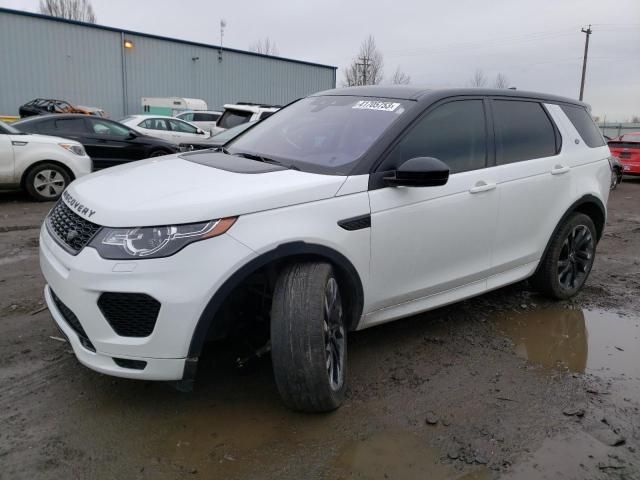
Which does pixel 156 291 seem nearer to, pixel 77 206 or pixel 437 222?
pixel 77 206

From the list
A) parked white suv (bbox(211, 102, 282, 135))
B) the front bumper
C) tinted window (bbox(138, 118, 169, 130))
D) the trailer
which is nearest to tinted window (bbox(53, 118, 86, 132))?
parked white suv (bbox(211, 102, 282, 135))

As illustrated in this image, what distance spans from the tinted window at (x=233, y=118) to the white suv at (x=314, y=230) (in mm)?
7767

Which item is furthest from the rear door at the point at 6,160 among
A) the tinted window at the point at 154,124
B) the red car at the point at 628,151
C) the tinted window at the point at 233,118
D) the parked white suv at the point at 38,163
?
the red car at the point at 628,151

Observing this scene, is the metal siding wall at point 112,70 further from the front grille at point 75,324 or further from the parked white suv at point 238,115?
the front grille at point 75,324

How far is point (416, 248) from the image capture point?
10.5 feet

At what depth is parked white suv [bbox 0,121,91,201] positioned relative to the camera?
814cm

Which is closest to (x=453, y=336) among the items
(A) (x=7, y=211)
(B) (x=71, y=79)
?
(A) (x=7, y=211)

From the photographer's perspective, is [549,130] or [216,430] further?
[549,130]

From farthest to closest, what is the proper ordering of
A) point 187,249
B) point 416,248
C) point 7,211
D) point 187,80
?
point 187,80
point 7,211
point 416,248
point 187,249

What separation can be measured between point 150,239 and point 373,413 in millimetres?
1465

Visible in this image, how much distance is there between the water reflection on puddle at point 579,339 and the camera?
3562 mm

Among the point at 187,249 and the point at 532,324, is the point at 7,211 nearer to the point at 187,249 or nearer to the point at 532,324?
the point at 187,249

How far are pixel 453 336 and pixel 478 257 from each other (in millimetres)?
641

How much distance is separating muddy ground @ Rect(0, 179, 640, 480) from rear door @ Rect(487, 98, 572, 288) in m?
0.58
